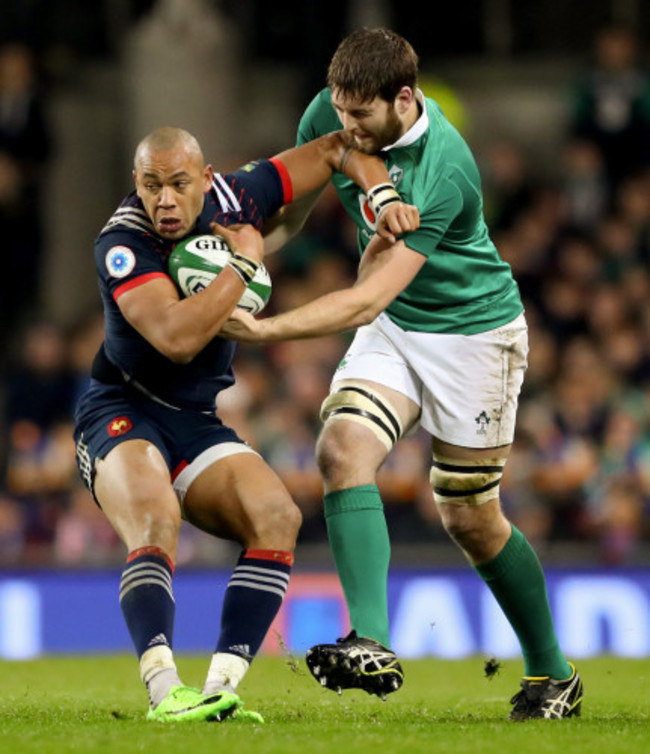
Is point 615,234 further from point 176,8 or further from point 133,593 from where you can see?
point 133,593

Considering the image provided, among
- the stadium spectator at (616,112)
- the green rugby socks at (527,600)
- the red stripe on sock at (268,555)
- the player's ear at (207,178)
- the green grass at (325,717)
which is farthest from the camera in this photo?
the stadium spectator at (616,112)

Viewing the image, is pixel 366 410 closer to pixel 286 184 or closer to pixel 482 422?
pixel 482 422

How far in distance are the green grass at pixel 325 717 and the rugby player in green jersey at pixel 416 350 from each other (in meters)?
0.38

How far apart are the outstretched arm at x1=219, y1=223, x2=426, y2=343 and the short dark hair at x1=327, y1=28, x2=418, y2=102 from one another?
555mm

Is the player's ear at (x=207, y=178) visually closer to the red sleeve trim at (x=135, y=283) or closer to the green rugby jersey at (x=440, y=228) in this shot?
the red sleeve trim at (x=135, y=283)

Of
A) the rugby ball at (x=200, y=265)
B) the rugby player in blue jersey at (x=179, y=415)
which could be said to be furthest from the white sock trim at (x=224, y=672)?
the rugby ball at (x=200, y=265)

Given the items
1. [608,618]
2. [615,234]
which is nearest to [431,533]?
[608,618]

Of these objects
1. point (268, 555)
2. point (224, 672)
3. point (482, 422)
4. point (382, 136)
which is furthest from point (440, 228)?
point (224, 672)

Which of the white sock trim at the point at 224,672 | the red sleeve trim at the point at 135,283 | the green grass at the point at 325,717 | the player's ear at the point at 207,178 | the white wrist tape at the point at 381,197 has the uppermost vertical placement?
the player's ear at the point at 207,178

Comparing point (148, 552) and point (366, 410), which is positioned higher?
point (366, 410)

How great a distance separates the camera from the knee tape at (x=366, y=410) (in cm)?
635

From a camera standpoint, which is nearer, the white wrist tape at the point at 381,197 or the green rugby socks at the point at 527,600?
the white wrist tape at the point at 381,197

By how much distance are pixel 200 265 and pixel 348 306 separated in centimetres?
57

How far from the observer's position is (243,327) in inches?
237
